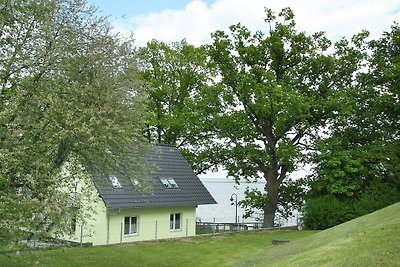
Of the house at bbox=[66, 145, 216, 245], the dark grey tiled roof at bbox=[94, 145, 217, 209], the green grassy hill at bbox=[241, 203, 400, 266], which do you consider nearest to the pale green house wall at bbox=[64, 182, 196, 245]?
the house at bbox=[66, 145, 216, 245]

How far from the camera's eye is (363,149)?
1342 inches

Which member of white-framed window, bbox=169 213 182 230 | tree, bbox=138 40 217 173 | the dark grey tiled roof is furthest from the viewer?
tree, bbox=138 40 217 173

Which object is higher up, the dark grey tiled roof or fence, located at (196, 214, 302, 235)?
the dark grey tiled roof

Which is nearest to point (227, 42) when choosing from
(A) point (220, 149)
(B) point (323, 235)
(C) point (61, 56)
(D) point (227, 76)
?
(D) point (227, 76)

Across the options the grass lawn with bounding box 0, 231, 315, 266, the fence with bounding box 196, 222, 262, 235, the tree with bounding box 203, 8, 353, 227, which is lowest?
the grass lawn with bounding box 0, 231, 315, 266

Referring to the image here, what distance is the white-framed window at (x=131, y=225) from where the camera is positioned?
28500 mm

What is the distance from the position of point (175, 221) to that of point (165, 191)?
2361 mm

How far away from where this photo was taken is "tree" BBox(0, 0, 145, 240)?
13.8 meters

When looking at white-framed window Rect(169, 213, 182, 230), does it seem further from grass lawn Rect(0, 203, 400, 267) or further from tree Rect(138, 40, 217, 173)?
tree Rect(138, 40, 217, 173)

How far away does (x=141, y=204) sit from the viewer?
28453 mm

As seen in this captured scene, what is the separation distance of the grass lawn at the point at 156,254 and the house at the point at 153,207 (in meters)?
1.85

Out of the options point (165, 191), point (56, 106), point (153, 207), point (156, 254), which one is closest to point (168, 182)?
point (165, 191)

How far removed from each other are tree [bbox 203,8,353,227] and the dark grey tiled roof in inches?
152

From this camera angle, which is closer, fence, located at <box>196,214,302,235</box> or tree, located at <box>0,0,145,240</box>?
tree, located at <box>0,0,145,240</box>
